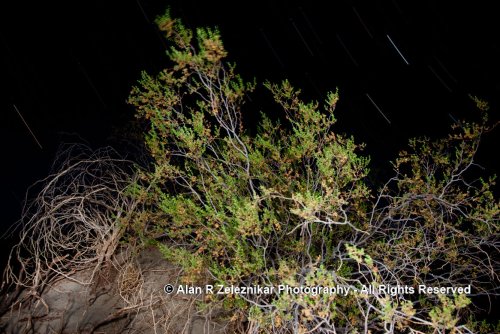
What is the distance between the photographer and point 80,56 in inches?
309

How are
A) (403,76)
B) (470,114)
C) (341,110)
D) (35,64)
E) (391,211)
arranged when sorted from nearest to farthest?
1. (391,211)
2. (470,114)
3. (403,76)
4. (341,110)
5. (35,64)

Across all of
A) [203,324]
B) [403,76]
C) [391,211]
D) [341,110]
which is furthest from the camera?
[341,110]

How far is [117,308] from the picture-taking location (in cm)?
431

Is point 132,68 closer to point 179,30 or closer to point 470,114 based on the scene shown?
point 179,30

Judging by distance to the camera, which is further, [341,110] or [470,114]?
[341,110]

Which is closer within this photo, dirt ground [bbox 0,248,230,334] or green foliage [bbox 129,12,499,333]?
green foliage [bbox 129,12,499,333]

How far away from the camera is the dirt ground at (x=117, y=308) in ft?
13.4

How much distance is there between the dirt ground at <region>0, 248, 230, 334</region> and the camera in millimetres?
4090

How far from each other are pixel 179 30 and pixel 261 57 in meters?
3.88

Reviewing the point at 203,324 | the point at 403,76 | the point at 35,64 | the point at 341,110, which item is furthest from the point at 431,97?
the point at 35,64

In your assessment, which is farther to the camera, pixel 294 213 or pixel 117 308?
pixel 117 308

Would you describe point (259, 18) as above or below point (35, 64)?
below

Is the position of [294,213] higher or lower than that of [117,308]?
higher

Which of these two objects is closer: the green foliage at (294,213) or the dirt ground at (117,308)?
the green foliage at (294,213)
